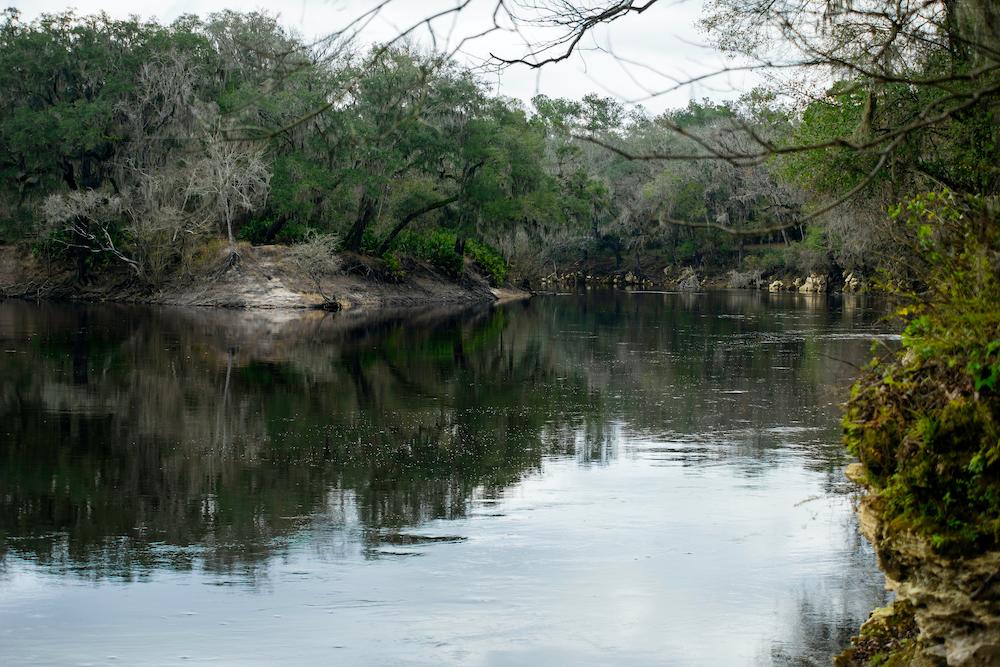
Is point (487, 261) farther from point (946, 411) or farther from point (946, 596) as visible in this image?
point (946, 596)

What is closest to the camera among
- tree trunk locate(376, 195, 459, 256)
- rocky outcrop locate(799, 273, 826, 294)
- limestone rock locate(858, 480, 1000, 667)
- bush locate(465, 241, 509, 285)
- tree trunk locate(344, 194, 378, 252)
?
limestone rock locate(858, 480, 1000, 667)

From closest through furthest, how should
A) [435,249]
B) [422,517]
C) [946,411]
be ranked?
[946,411]
[422,517]
[435,249]

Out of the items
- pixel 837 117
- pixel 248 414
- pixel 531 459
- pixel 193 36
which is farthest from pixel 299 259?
pixel 531 459

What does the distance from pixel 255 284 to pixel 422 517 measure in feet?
119

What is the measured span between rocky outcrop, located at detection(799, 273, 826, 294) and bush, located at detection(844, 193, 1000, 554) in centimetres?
6652

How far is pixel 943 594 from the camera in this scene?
19.4 feet

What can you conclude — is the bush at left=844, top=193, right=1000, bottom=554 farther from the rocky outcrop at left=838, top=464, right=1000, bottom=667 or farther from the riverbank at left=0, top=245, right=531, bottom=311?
the riverbank at left=0, top=245, right=531, bottom=311

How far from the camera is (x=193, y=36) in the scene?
47.9m

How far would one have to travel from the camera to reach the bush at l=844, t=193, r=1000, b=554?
577 cm

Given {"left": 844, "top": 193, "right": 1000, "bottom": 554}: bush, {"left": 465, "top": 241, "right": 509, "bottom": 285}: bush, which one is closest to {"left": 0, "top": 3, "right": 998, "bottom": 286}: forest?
{"left": 465, "top": 241, "right": 509, "bottom": 285}: bush

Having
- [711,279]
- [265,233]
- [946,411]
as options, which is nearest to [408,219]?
[265,233]

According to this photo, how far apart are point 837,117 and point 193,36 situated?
105ft

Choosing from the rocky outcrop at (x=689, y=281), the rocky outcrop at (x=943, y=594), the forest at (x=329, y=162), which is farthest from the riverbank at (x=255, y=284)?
the rocky outcrop at (x=943, y=594)

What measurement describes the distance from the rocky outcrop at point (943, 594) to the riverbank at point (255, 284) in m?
39.8
